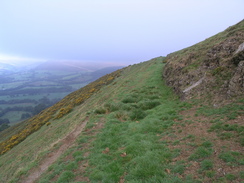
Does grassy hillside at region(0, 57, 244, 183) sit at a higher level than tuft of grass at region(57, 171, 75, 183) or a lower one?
higher

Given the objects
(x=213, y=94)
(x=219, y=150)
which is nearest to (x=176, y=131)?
(x=219, y=150)

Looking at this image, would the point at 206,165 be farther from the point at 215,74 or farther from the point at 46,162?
the point at 215,74

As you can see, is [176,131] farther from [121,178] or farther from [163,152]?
[121,178]

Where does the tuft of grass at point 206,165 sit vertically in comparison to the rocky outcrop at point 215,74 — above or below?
below

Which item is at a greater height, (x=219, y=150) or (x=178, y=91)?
(x=178, y=91)

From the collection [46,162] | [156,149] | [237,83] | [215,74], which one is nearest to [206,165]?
[156,149]

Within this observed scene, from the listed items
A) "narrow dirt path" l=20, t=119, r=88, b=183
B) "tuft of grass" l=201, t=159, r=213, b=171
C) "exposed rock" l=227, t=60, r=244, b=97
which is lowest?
"narrow dirt path" l=20, t=119, r=88, b=183

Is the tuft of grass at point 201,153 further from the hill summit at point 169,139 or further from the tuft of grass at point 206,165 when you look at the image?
the tuft of grass at point 206,165

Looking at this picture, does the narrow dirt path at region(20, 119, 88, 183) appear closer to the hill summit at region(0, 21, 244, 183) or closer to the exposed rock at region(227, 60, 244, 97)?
the hill summit at region(0, 21, 244, 183)

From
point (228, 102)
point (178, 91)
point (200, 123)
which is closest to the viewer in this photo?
point (200, 123)

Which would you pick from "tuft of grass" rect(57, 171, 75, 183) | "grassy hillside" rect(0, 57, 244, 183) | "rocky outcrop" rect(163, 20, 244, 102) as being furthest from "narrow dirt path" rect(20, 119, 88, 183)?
"rocky outcrop" rect(163, 20, 244, 102)

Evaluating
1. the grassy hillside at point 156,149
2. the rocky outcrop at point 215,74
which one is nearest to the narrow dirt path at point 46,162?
the grassy hillside at point 156,149

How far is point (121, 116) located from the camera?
14.7 m

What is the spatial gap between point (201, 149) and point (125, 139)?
15.6ft
